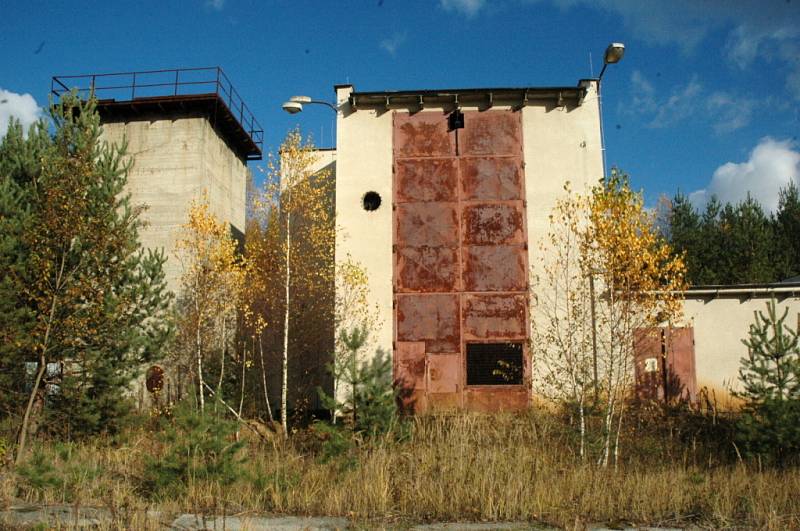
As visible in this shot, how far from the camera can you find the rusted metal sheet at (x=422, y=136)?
16312mm

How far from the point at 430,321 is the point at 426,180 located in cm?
394

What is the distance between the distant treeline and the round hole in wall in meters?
17.5

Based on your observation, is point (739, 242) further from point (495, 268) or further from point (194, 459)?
point (194, 459)

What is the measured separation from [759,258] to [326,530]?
1085 inches

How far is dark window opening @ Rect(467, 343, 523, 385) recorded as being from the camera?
15133 millimetres

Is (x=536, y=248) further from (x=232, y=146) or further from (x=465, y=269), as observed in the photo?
(x=232, y=146)

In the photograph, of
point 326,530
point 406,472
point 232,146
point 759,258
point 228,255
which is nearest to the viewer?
point 326,530

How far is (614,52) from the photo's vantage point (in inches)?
444

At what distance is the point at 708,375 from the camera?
15.3m

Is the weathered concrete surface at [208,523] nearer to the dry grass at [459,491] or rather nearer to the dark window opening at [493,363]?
the dry grass at [459,491]

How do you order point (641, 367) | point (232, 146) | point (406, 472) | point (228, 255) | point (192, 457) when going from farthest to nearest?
point (232, 146) → point (228, 255) → point (641, 367) → point (406, 472) → point (192, 457)

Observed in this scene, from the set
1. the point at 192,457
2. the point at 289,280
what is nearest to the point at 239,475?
the point at 192,457

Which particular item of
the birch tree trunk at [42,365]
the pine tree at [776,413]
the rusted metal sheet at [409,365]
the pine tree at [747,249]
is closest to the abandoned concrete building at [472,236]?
the rusted metal sheet at [409,365]

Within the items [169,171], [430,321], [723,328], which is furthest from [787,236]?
[169,171]
